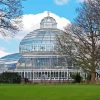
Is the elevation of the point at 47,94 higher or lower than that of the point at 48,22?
lower

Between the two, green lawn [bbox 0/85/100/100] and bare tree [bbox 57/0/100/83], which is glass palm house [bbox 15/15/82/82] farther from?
green lawn [bbox 0/85/100/100]

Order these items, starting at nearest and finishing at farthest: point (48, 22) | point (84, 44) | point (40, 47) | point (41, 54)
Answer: point (84, 44)
point (41, 54)
point (40, 47)
point (48, 22)

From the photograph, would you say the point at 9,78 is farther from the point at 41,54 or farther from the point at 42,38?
the point at 42,38

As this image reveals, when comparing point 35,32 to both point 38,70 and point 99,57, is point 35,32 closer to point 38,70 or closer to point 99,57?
point 38,70

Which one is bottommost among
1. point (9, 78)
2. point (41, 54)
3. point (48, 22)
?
point (9, 78)

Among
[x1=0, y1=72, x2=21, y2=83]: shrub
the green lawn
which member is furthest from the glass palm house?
the green lawn

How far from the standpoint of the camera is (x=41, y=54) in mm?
131000

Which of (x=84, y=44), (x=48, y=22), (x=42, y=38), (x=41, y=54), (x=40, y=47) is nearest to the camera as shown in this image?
(x=84, y=44)

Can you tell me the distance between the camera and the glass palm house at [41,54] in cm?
12706

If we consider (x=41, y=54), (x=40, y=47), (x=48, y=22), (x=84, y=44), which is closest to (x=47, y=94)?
(x=84, y=44)

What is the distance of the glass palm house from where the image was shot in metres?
127

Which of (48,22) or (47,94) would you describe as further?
(48,22)

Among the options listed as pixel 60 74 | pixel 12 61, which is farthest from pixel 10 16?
pixel 12 61

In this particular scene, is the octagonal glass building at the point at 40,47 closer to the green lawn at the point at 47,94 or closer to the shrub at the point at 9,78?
the shrub at the point at 9,78
